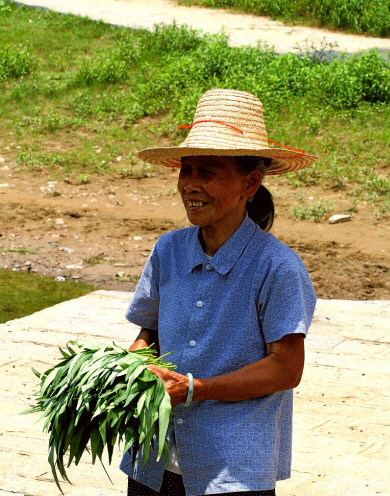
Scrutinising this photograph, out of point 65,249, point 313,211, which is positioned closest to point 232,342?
point 65,249

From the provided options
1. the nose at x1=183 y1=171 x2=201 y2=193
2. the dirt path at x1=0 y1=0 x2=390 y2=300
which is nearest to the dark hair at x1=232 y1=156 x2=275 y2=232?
the nose at x1=183 y1=171 x2=201 y2=193

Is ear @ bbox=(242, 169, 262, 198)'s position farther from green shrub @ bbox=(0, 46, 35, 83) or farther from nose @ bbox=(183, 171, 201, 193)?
green shrub @ bbox=(0, 46, 35, 83)

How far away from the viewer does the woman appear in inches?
89.7

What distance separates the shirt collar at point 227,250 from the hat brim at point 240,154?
209 millimetres

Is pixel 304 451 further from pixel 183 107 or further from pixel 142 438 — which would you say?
pixel 183 107

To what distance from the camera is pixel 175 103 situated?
1173cm

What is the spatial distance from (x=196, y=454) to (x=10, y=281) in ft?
18.9

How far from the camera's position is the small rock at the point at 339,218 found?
A: 8.95 m

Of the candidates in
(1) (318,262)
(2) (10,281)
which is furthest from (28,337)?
(1) (318,262)

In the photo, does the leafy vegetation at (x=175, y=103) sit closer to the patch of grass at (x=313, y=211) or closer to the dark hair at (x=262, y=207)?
the patch of grass at (x=313, y=211)

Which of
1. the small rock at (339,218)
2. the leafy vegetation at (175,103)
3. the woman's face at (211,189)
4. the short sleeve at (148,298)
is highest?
the woman's face at (211,189)

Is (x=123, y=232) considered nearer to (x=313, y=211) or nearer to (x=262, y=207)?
(x=313, y=211)

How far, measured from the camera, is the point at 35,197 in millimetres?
9852

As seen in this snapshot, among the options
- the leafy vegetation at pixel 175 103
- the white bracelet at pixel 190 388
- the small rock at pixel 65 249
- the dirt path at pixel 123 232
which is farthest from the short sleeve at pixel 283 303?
the leafy vegetation at pixel 175 103
